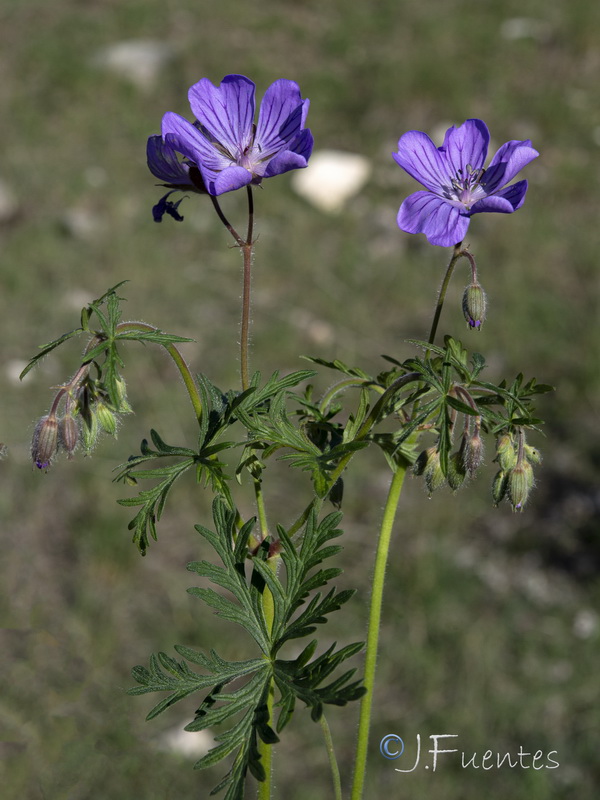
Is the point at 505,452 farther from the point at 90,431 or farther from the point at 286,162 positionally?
the point at 90,431

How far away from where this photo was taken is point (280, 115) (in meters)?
1.56

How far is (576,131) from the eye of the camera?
22.4ft

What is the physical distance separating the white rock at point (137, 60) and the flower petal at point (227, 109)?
248 inches

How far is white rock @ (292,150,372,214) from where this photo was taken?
6352mm

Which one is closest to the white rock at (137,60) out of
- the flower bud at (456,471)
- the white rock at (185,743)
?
the white rock at (185,743)

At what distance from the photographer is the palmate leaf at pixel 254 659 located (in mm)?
1292

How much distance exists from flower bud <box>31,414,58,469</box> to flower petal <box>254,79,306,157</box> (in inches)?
23.7

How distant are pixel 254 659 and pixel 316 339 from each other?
3821mm

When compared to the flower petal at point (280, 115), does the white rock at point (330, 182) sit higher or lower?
higher

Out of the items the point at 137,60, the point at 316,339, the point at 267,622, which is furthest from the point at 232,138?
the point at 137,60

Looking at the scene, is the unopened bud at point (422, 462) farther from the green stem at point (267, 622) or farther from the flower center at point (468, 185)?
the flower center at point (468, 185)

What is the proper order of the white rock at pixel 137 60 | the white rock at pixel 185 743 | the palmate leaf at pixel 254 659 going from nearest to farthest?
the palmate leaf at pixel 254 659
the white rock at pixel 185 743
the white rock at pixel 137 60

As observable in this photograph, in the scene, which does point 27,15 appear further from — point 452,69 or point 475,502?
point 475,502

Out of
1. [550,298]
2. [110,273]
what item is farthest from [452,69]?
[110,273]
